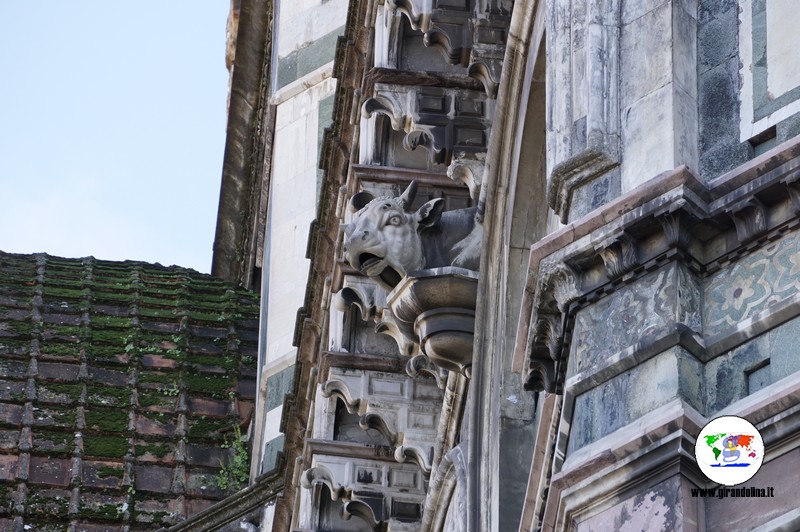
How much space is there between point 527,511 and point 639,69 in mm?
1624

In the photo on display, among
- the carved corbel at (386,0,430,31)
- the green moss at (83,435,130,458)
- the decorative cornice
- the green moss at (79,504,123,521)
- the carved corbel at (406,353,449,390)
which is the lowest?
the decorative cornice

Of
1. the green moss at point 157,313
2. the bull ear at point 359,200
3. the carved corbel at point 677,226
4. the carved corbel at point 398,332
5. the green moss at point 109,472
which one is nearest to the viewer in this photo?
the carved corbel at point 677,226

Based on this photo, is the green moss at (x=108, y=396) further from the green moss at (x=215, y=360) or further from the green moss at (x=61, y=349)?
the green moss at (x=215, y=360)

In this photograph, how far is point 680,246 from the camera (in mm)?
9398

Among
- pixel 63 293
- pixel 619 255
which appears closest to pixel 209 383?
pixel 63 293

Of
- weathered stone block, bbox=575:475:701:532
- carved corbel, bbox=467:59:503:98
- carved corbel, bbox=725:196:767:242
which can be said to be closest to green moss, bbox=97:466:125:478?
carved corbel, bbox=467:59:503:98

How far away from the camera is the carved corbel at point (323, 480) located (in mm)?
15008

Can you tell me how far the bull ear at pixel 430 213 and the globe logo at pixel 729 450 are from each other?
4772 millimetres

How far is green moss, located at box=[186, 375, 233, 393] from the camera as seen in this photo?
22.5 m

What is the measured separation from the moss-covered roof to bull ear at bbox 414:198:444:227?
6.96 metres

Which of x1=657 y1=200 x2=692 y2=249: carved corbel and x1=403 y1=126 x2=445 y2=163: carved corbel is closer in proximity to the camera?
x1=657 y1=200 x2=692 y2=249: carved corbel

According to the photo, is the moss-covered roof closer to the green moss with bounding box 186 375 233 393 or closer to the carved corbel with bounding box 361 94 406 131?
the green moss with bounding box 186 375 233 393

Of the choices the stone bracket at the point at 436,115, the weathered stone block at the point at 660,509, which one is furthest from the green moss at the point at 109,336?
the weathered stone block at the point at 660,509

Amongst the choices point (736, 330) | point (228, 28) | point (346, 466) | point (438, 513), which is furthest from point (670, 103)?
point (228, 28)
